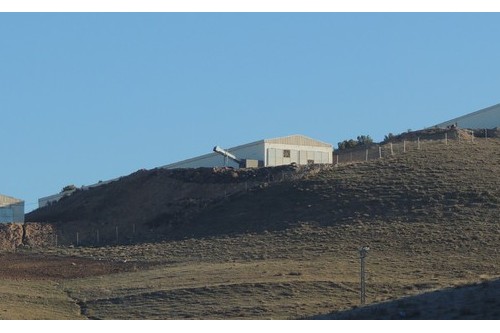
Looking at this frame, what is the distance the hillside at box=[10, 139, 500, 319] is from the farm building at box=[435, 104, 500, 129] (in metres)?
7.71

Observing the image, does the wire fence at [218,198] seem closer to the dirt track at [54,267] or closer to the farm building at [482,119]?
the farm building at [482,119]

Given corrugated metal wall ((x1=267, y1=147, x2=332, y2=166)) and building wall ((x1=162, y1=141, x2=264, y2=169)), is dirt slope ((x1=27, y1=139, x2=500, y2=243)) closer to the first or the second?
building wall ((x1=162, y1=141, x2=264, y2=169))

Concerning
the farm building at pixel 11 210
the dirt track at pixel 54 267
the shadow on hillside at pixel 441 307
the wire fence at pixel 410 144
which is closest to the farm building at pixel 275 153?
the wire fence at pixel 410 144

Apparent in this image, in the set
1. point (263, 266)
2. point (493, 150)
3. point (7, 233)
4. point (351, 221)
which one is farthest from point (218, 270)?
point (493, 150)

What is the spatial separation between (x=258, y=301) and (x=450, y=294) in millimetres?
10426

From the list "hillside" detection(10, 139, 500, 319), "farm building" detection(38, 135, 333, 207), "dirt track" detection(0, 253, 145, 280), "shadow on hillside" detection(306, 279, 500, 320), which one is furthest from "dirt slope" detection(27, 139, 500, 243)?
"shadow on hillside" detection(306, 279, 500, 320)

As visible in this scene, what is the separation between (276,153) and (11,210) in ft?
58.4

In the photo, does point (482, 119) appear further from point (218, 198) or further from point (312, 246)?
point (312, 246)

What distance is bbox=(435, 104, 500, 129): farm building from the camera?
95938mm

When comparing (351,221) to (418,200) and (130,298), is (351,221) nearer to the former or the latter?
(418,200)

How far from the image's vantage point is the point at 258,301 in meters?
49.2

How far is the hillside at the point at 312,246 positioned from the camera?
4888cm

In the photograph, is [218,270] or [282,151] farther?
[282,151]

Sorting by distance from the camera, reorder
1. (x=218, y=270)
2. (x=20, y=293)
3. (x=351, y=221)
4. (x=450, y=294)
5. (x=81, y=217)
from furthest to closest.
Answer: (x=81, y=217) → (x=351, y=221) → (x=218, y=270) → (x=20, y=293) → (x=450, y=294)
